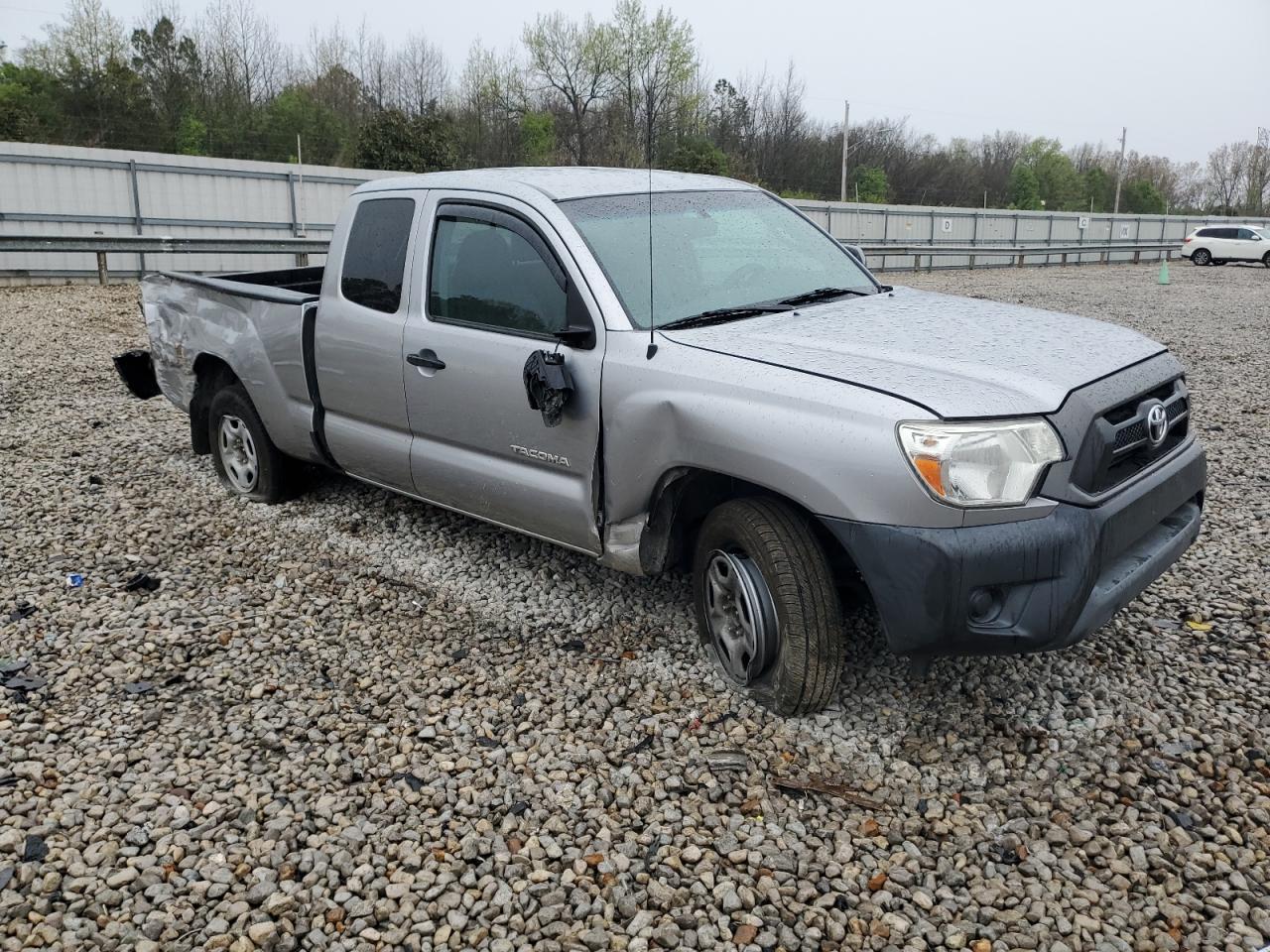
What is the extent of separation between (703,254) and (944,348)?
1.21 m

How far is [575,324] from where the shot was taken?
13.0ft

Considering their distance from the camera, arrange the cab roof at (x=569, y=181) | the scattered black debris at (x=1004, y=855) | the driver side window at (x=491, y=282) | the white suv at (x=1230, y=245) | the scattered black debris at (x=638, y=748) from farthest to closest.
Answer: the white suv at (x=1230, y=245), the cab roof at (x=569, y=181), the driver side window at (x=491, y=282), the scattered black debris at (x=638, y=748), the scattered black debris at (x=1004, y=855)

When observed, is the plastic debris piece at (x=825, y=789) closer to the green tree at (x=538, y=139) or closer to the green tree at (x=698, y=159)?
the green tree at (x=698, y=159)

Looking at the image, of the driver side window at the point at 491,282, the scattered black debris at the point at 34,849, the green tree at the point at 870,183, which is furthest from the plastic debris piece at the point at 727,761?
the green tree at the point at 870,183

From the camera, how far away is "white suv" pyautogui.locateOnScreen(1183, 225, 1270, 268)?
34.0m

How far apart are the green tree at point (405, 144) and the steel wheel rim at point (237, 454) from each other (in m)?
25.6

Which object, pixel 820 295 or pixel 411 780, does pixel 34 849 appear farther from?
pixel 820 295

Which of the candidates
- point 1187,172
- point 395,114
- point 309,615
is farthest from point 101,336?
point 1187,172

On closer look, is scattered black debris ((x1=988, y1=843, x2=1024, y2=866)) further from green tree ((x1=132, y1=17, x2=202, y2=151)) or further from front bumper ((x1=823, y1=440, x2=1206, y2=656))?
green tree ((x1=132, y1=17, x2=202, y2=151))

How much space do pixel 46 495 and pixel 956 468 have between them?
18.7ft

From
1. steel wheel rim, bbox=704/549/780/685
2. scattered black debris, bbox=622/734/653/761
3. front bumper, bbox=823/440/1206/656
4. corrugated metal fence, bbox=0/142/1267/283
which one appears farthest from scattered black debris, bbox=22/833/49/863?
corrugated metal fence, bbox=0/142/1267/283

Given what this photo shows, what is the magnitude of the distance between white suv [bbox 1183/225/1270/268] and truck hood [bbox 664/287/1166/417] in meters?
35.7

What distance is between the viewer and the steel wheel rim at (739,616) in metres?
3.54

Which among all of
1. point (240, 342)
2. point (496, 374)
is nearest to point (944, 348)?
point (496, 374)
